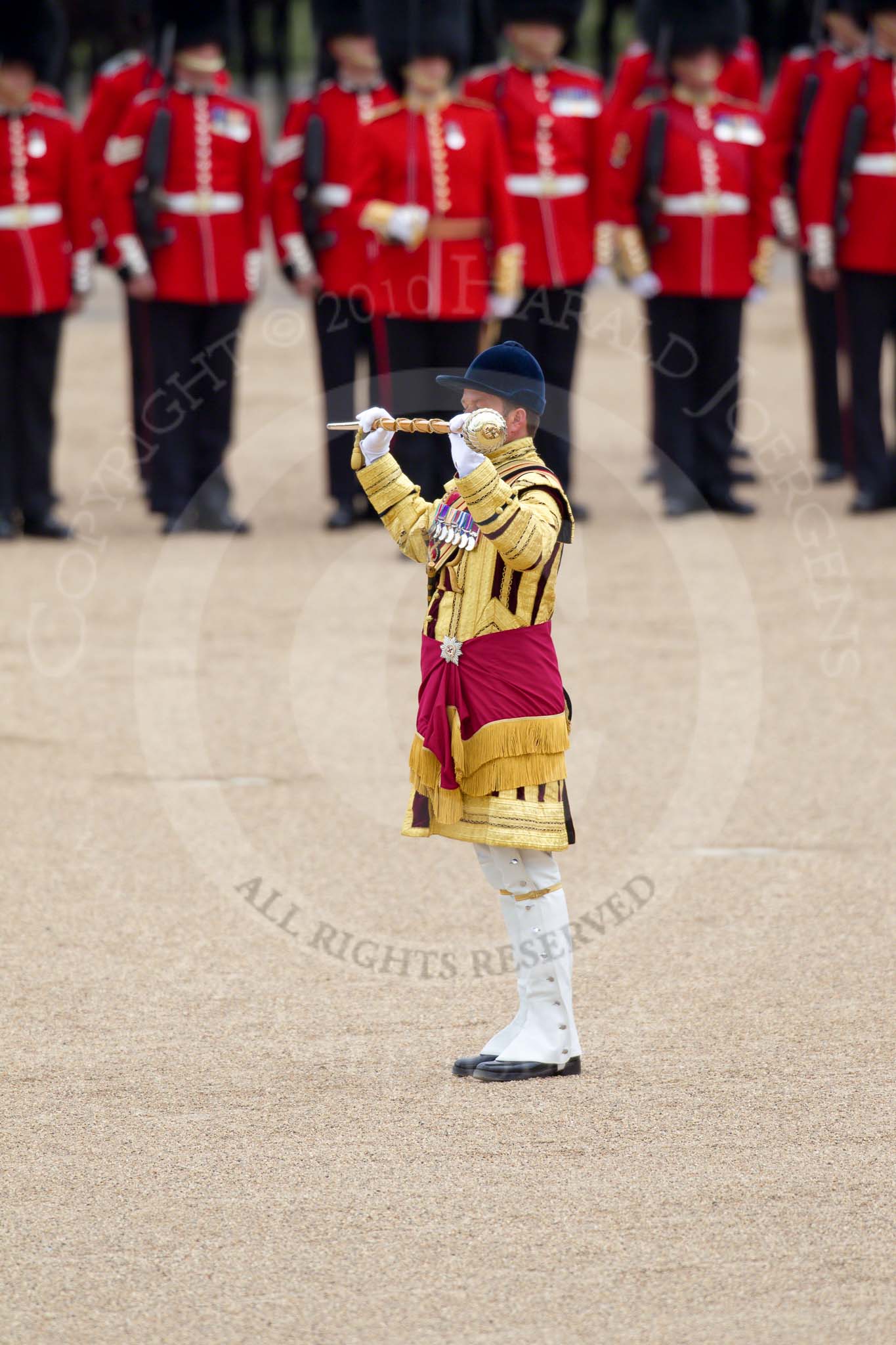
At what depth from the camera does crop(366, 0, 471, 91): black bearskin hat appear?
7223 mm

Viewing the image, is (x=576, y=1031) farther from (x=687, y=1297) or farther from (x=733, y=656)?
(x=733, y=656)

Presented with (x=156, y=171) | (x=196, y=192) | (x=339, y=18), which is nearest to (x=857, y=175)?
(x=339, y=18)

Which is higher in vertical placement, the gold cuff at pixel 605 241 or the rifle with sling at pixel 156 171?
the rifle with sling at pixel 156 171

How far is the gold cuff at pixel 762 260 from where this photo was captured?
7.71 metres

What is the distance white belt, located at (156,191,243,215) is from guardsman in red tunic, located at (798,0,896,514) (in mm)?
2104

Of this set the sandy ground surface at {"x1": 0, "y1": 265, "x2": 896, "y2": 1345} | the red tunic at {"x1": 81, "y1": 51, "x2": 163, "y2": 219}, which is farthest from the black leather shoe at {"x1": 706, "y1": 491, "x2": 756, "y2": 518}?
the red tunic at {"x1": 81, "y1": 51, "x2": 163, "y2": 219}

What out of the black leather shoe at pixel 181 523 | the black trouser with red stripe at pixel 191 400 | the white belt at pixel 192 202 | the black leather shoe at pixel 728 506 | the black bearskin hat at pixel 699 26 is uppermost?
the black bearskin hat at pixel 699 26

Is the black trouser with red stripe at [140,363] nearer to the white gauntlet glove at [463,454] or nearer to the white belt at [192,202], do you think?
the white belt at [192,202]

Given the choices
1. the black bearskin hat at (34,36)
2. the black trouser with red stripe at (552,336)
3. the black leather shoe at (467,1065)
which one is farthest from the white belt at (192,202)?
the black leather shoe at (467,1065)

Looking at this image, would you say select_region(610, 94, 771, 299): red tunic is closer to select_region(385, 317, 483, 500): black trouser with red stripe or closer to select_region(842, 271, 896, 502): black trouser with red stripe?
select_region(842, 271, 896, 502): black trouser with red stripe

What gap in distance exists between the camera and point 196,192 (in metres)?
7.46

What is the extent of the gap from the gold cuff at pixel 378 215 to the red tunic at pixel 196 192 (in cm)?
64

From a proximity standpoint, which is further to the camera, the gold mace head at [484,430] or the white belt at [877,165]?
the white belt at [877,165]

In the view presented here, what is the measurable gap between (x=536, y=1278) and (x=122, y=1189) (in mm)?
632
